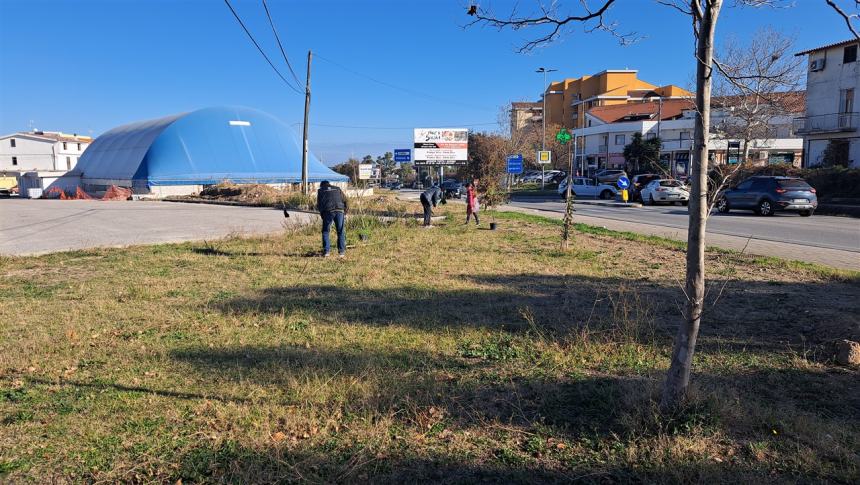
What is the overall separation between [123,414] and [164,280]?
5553 mm

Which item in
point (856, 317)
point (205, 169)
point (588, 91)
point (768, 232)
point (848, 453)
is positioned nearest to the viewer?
→ point (848, 453)

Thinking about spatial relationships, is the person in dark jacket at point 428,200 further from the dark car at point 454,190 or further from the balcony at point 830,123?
the balcony at point 830,123

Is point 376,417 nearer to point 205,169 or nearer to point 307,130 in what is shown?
point 307,130

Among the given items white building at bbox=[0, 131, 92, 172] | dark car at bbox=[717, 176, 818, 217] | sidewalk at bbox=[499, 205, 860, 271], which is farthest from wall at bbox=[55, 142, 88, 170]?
sidewalk at bbox=[499, 205, 860, 271]

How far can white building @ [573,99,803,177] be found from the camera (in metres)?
54.8

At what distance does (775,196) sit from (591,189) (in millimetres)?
18808

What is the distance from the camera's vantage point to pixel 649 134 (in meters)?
64.9

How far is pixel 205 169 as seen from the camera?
5097 cm

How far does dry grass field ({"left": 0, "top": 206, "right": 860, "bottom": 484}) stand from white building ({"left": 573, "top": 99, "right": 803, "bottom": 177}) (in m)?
46.3

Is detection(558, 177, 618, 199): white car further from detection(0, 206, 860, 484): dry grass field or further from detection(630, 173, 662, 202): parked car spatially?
detection(0, 206, 860, 484): dry grass field

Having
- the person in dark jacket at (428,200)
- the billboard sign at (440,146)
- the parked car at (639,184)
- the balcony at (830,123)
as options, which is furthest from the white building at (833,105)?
the person in dark jacket at (428,200)

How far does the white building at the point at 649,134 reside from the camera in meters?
54.8

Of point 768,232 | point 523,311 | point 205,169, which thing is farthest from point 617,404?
point 205,169

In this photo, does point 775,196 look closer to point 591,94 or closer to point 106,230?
point 106,230
